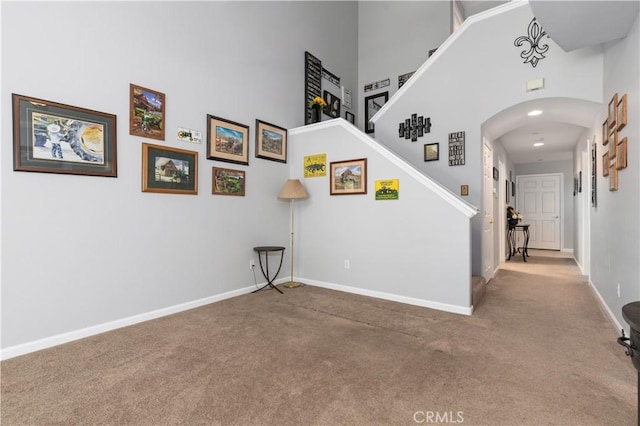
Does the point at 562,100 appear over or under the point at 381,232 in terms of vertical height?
over

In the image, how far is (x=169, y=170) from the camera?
11.0ft

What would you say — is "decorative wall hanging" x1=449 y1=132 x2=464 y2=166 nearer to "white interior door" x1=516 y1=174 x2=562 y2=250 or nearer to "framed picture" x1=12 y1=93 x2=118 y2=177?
"framed picture" x1=12 y1=93 x2=118 y2=177

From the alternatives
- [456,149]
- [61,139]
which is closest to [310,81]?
[456,149]

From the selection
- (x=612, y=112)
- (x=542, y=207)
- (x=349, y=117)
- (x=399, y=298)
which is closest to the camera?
(x=612, y=112)

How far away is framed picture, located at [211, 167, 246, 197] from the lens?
12.6 ft

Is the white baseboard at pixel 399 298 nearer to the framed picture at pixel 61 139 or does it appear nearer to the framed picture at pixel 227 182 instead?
the framed picture at pixel 227 182

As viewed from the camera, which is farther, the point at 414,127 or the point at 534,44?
the point at 414,127

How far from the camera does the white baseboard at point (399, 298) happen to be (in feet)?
11.1

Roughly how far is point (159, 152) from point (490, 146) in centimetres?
482

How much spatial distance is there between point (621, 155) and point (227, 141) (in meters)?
4.02

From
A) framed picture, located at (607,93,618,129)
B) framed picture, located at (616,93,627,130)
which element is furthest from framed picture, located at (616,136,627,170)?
framed picture, located at (607,93,618,129)

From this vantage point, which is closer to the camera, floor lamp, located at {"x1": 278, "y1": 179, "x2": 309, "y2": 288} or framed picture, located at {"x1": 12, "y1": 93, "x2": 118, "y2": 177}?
framed picture, located at {"x1": 12, "y1": 93, "x2": 118, "y2": 177}

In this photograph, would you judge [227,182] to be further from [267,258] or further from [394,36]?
[394,36]

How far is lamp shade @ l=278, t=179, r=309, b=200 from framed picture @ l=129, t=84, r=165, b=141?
1.73 metres
